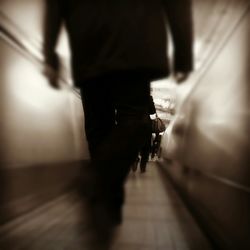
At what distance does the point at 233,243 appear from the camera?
1.14 m

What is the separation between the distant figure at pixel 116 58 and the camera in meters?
0.91

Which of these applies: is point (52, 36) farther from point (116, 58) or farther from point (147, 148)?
point (147, 148)

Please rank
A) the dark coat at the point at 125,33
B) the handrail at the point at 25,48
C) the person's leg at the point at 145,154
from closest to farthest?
the dark coat at the point at 125,33 < the handrail at the point at 25,48 < the person's leg at the point at 145,154

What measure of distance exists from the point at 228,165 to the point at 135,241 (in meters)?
0.40

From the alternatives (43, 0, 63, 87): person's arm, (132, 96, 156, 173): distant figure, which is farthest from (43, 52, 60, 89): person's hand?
(132, 96, 156, 173): distant figure

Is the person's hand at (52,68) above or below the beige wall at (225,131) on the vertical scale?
above

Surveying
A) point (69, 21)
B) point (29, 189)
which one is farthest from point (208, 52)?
point (29, 189)

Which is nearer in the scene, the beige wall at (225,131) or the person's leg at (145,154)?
the beige wall at (225,131)

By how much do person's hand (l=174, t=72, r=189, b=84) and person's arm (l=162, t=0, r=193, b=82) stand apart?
3cm

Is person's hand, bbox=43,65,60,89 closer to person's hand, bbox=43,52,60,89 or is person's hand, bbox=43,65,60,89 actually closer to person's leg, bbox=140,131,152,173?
person's hand, bbox=43,52,60,89

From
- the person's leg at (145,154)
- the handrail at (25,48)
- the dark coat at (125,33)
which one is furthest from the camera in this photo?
the person's leg at (145,154)

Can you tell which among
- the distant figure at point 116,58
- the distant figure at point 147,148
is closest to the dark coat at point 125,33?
the distant figure at point 116,58

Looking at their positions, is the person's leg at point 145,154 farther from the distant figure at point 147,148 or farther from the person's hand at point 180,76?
the person's hand at point 180,76

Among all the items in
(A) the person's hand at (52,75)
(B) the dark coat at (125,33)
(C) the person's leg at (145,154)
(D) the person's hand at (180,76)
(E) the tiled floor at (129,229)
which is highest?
(B) the dark coat at (125,33)
